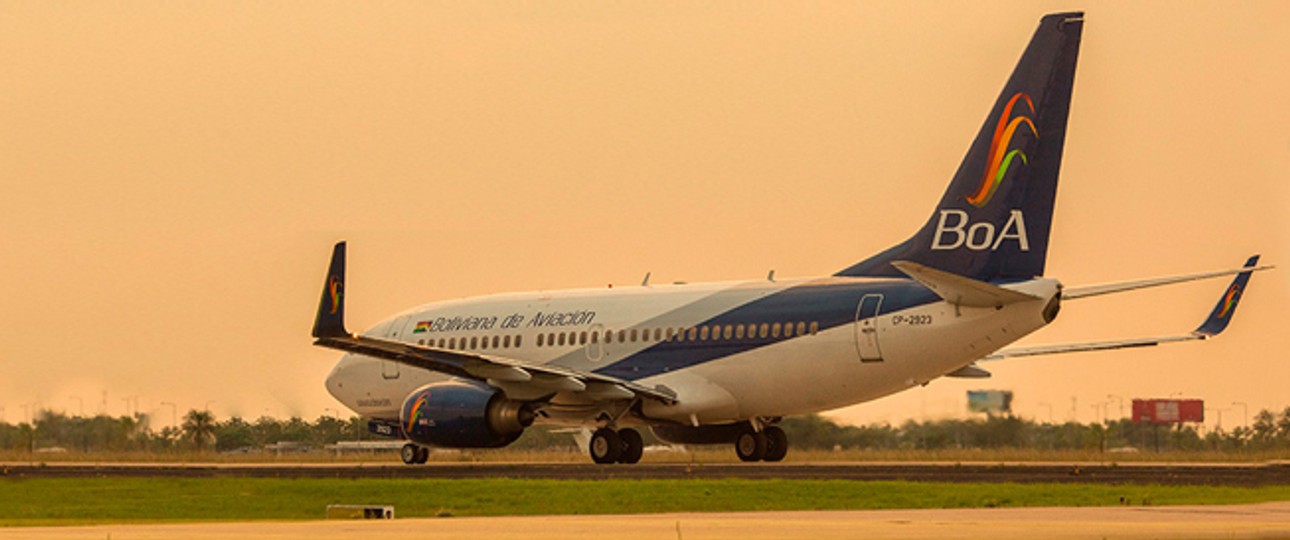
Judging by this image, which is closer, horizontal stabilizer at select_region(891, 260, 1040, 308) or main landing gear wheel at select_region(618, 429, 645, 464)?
horizontal stabilizer at select_region(891, 260, 1040, 308)

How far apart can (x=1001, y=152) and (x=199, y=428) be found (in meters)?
26.9

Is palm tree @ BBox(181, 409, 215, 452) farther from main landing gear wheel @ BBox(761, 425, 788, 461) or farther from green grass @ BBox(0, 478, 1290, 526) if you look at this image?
main landing gear wheel @ BBox(761, 425, 788, 461)

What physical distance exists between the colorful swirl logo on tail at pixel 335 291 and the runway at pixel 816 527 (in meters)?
4.05

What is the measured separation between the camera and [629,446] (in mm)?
45438

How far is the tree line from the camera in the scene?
60.4 meters

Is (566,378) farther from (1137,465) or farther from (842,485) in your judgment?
(1137,465)

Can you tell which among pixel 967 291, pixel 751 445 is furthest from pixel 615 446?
pixel 967 291

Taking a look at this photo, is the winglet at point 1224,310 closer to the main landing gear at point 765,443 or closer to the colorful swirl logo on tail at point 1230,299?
the colorful swirl logo on tail at point 1230,299

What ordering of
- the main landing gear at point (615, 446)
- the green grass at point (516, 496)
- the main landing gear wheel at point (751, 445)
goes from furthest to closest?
1. the main landing gear wheel at point (751, 445)
2. the main landing gear at point (615, 446)
3. the green grass at point (516, 496)

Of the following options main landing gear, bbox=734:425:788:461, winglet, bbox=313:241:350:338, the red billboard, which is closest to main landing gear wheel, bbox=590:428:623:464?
main landing gear, bbox=734:425:788:461

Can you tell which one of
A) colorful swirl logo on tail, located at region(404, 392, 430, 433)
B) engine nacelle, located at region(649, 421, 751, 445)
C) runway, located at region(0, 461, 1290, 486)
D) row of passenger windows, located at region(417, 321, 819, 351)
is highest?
row of passenger windows, located at region(417, 321, 819, 351)

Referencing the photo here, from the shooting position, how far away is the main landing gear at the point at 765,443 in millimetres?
46156

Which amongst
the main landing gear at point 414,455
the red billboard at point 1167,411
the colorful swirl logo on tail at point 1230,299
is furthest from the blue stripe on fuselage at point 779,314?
the red billboard at point 1167,411

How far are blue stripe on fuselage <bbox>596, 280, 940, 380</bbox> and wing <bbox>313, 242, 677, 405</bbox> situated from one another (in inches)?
23.0
